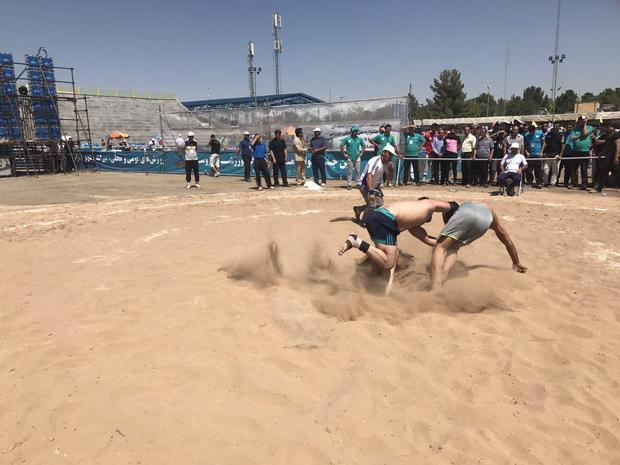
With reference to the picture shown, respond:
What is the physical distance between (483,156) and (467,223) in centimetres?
933

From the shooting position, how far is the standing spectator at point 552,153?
1287 centimetres

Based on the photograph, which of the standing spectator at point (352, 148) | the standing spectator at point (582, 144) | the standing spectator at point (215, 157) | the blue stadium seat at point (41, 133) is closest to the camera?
the standing spectator at point (582, 144)

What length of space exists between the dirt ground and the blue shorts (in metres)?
0.60

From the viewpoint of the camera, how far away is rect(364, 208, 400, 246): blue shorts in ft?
16.0

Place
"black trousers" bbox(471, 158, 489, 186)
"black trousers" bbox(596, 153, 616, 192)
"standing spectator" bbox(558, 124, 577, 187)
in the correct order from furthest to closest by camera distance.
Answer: "black trousers" bbox(471, 158, 489, 186), "standing spectator" bbox(558, 124, 577, 187), "black trousers" bbox(596, 153, 616, 192)

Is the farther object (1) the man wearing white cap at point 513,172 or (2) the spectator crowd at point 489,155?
(2) the spectator crowd at point 489,155

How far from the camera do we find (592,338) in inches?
156

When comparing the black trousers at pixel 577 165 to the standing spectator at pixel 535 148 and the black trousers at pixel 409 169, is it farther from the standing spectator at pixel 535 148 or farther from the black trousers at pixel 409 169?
the black trousers at pixel 409 169

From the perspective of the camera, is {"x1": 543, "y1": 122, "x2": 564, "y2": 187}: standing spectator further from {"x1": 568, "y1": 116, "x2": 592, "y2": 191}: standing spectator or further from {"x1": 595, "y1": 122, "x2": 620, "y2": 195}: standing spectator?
{"x1": 595, "y1": 122, "x2": 620, "y2": 195}: standing spectator

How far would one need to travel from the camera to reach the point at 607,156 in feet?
39.8

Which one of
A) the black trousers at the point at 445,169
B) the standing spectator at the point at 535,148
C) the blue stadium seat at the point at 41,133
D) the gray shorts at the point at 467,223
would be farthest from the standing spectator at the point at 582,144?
the blue stadium seat at the point at 41,133

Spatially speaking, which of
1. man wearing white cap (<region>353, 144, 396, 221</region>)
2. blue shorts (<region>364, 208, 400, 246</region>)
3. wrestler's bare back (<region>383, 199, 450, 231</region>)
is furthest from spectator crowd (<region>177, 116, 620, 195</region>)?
blue shorts (<region>364, 208, 400, 246</region>)

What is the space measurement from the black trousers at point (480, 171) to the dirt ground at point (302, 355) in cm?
656

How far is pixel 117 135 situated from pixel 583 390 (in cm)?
3770
